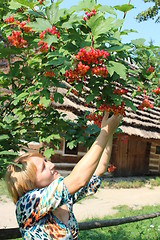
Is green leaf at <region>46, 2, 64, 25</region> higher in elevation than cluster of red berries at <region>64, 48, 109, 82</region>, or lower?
higher

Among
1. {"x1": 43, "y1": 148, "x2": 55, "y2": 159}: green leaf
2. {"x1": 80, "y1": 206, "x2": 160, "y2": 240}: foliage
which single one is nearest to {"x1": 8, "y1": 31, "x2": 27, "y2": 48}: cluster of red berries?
{"x1": 43, "y1": 148, "x2": 55, "y2": 159}: green leaf

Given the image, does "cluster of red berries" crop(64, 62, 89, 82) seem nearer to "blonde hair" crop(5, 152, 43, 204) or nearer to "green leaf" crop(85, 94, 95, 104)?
"green leaf" crop(85, 94, 95, 104)

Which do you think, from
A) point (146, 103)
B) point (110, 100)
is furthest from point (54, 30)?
point (146, 103)

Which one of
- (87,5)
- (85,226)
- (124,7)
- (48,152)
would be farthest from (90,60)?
(85,226)

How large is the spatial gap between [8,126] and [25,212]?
93 cm

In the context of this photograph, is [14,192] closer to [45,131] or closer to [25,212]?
[25,212]

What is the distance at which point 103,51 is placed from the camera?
1.44m

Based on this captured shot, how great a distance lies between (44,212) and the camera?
4.70 feet

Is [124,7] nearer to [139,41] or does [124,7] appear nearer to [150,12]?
[139,41]

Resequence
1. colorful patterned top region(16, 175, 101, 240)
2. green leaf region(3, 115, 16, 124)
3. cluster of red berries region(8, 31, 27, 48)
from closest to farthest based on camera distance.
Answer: colorful patterned top region(16, 175, 101, 240), cluster of red berries region(8, 31, 27, 48), green leaf region(3, 115, 16, 124)

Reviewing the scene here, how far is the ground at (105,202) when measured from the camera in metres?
6.14

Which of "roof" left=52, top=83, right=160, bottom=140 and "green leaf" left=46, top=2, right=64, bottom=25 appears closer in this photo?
"green leaf" left=46, top=2, right=64, bottom=25

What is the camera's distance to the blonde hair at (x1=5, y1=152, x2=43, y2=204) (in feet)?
5.02

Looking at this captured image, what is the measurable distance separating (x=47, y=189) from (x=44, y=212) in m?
0.11
